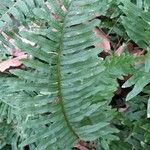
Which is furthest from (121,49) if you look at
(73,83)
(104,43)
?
(73,83)

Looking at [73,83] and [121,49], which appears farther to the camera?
[121,49]

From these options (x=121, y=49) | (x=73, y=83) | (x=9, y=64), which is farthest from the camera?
(x=9, y=64)

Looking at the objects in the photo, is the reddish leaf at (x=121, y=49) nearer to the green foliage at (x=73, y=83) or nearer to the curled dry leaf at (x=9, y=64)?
the green foliage at (x=73, y=83)

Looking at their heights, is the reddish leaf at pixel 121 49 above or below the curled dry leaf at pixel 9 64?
below

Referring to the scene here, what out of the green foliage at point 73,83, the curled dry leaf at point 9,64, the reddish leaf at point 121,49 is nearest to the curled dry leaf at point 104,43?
Answer: the reddish leaf at point 121,49

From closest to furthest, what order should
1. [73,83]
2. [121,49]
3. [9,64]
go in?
1. [73,83]
2. [121,49]
3. [9,64]

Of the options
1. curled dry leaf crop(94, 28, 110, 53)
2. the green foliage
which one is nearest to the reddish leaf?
curled dry leaf crop(94, 28, 110, 53)

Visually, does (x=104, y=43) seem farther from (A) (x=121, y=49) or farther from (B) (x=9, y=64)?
(B) (x=9, y=64)

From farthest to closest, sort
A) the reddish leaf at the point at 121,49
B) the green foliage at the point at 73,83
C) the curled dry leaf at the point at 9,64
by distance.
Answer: the curled dry leaf at the point at 9,64
the reddish leaf at the point at 121,49
the green foliage at the point at 73,83

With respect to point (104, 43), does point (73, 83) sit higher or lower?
higher
